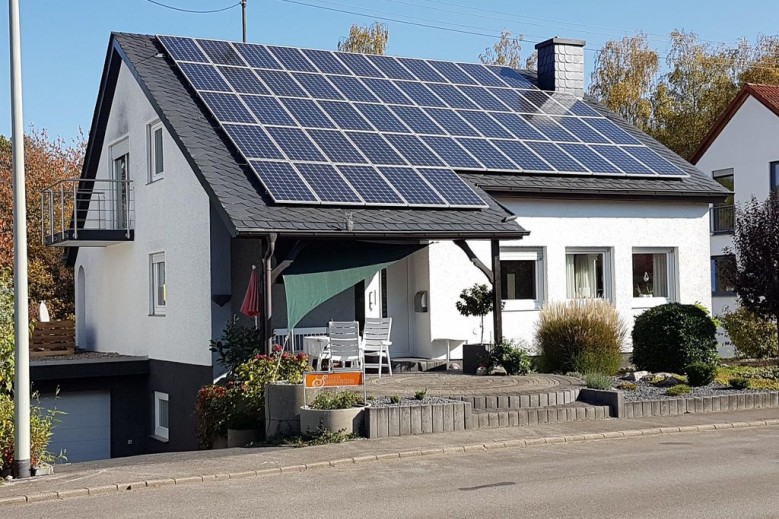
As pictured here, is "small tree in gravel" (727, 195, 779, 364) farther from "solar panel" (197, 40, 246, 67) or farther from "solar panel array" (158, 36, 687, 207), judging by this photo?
"solar panel" (197, 40, 246, 67)

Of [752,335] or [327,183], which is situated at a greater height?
[327,183]

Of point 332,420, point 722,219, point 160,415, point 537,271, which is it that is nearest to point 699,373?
point 537,271

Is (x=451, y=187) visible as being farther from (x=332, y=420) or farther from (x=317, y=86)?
(x=332, y=420)

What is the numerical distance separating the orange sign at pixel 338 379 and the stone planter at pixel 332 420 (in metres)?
0.33

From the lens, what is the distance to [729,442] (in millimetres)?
Result: 13211

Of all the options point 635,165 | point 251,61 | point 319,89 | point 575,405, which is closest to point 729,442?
point 575,405

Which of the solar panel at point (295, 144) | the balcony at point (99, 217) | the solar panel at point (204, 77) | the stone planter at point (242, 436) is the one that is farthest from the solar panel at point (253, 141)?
the stone planter at point (242, 436)

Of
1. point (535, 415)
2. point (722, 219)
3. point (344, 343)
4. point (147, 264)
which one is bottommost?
point (535, 415)

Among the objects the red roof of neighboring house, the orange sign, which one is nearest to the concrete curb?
the orange sign

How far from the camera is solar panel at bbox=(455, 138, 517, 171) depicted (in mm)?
20500

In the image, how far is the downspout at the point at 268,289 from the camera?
A: 15734 mm

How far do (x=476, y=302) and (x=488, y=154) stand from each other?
3.36 m

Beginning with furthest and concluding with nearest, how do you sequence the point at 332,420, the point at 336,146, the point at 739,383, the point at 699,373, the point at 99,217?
the point at 99,217 → the point at 336,146 → the point at 699,373 → the point at 739,383 → the point at 332,420

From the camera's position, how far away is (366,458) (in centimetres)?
1216
